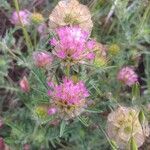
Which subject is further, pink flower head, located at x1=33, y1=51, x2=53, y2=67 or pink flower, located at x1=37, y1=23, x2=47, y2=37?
pink flower, located at x1=37, y1=23, x2=47, y2=37

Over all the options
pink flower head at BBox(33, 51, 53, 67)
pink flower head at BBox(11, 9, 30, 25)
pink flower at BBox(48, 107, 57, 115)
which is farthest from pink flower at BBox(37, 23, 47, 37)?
pink flower at BBox(48, 107, 57, 115)

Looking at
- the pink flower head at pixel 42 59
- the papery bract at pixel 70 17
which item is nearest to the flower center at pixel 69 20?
the papery bract at pixel 70 17

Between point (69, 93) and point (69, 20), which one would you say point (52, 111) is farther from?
point (69, 20)

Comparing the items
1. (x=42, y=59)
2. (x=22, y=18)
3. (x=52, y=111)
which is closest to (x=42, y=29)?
(x=22, y=18)

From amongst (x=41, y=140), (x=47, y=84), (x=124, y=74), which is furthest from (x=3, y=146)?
(x=124, y=74)

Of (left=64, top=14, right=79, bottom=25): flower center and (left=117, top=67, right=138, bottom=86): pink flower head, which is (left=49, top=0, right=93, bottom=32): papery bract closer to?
(left=64, top=14, right=79, bottom=25): flower center
